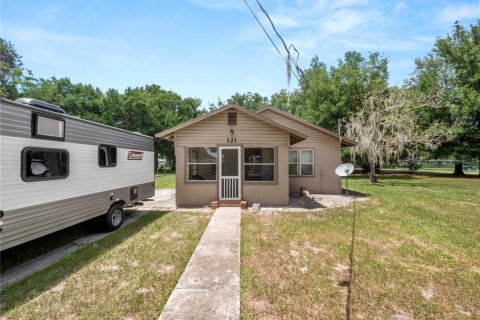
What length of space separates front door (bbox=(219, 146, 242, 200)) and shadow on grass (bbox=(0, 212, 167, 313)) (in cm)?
398

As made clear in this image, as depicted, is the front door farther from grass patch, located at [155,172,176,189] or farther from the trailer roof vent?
grass patch, located at [155,172,176,189]

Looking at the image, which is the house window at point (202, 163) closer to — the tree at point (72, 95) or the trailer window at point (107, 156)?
the trailer window at point (107, 156)

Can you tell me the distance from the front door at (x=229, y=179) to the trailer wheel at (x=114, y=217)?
3797 mm

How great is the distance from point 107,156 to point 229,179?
460cm

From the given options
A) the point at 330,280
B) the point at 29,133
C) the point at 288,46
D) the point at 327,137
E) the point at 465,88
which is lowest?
the point at 330,280

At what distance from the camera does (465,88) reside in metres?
24.0

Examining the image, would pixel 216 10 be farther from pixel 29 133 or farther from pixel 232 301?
pixel 232 301

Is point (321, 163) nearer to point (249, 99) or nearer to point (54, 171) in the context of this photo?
point (54, 171)

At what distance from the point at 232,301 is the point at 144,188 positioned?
20.7ft

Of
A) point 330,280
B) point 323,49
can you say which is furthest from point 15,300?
point 323,49

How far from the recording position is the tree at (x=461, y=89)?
23.6 metres

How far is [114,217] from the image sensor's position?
695 centimetres

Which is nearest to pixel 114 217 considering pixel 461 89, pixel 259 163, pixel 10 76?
pixel 259 163

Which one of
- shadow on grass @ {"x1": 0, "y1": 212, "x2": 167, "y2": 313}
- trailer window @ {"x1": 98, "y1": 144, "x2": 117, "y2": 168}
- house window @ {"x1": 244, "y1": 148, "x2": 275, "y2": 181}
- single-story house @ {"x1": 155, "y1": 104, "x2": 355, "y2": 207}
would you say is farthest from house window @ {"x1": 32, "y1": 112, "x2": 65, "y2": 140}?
house window @ {"x1": 244, "y1": 148, "x2": 275, "y2": 181}
